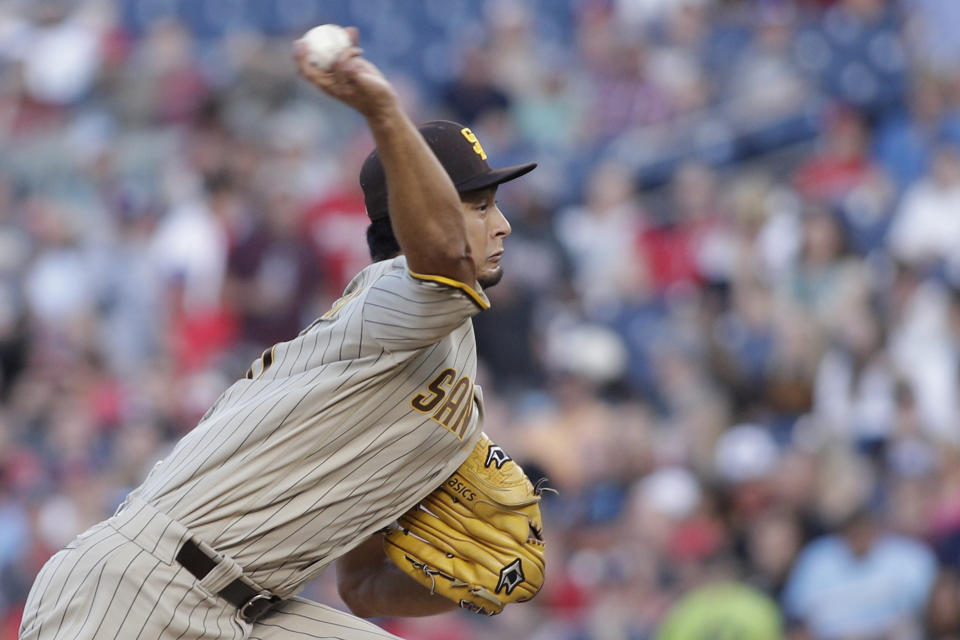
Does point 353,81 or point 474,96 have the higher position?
point 353,81

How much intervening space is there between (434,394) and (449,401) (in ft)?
0.17

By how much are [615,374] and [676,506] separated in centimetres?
123

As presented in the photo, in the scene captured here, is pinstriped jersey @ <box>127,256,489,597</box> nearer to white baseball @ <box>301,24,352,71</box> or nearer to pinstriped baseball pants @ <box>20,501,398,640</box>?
pinstriped baseball pants @ <box>20,501,398,640</box>

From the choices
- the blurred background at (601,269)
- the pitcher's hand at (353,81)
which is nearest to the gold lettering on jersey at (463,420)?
the pitcher's hand at (353,81)

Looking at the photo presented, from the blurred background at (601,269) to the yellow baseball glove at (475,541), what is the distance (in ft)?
10.3

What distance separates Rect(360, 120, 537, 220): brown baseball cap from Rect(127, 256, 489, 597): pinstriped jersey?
0.20 metres

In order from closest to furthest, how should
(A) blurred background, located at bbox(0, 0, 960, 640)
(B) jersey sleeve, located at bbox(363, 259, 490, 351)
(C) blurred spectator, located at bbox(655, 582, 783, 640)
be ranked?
(B) jersey sleeve, located at bbox(363, 259, 490, 351), (C) blurred spectator, located at bbox(655, 582, 783, 640), (A) blurred background, located at bbox(0, 0, 960, 640)

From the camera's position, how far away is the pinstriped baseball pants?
342 cm

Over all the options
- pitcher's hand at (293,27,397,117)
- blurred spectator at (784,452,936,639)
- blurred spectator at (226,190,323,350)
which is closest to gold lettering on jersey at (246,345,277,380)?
pitcher's hand at (293,27,397,117)

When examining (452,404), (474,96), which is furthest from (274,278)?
(452,404)

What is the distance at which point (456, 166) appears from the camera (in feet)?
11.5

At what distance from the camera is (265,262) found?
981 centimetres

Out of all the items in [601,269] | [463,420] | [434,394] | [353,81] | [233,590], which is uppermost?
[353,81]

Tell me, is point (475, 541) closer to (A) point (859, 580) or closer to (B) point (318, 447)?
(B) point (318, 447)
